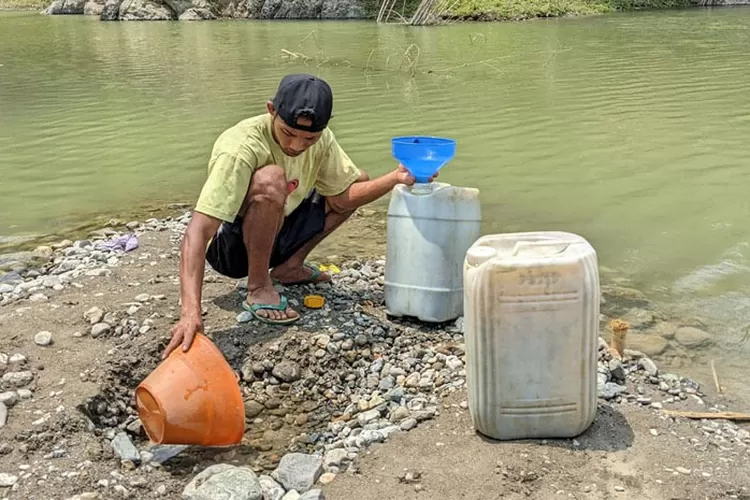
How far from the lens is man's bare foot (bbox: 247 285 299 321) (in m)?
3.59

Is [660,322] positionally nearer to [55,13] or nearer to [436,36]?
[436,36]

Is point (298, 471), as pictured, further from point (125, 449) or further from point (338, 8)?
point (338, 8)

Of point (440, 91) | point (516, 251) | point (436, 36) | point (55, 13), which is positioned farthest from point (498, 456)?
point (55, 13)

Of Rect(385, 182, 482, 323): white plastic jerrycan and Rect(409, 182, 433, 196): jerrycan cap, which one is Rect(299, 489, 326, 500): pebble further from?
Rect(409, 182, 433, 196): jerrycan cap

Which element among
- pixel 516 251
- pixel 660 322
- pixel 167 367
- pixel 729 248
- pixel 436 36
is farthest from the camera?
pixel 436 36

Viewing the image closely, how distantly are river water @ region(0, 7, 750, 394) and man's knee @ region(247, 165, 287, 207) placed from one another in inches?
97.0

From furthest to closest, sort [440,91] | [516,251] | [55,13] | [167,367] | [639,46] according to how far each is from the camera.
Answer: [55,13] < [639,46] < [440,91] < [167,367] < [516,251]

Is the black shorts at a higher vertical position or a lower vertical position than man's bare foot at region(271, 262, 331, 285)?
higher

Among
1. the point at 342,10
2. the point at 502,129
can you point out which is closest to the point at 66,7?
the point at 342,10

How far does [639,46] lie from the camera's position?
1664 cm

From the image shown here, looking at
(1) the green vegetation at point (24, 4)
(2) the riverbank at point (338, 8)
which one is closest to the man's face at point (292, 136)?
(2) the riverbank at point (338, 8)

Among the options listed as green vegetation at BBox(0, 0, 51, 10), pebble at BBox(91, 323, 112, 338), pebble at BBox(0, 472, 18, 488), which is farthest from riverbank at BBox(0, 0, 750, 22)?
pebble at BBox(0, 472, 18, 488)

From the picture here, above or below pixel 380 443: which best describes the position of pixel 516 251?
above

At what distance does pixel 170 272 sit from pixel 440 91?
314 inches
